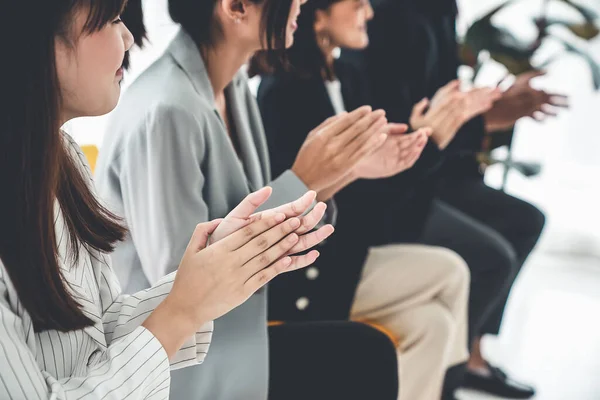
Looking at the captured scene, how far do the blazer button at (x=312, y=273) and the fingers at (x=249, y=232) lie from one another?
0.60 meters

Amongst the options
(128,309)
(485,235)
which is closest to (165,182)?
(128,309)

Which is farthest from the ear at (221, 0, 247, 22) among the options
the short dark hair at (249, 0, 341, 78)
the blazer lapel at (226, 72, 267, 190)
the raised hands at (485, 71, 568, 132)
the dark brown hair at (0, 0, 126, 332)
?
the raised hands at (485, 71, 568, 132)

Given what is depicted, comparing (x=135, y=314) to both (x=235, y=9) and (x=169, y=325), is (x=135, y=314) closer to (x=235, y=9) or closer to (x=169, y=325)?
(x=169, y=325)

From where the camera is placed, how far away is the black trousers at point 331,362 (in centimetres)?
112

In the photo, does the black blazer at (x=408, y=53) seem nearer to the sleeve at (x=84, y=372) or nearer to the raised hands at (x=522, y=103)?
the raised hands at (x=522, y=103)

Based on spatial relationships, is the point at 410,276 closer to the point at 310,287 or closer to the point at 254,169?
the point at 310,287

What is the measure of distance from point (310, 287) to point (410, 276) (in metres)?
0.27

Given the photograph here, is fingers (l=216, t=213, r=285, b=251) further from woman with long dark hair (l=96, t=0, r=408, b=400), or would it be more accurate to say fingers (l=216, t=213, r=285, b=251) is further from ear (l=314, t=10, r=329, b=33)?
ear (l=314, t=10, r=329, b=33)

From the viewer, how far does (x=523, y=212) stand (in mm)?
2062

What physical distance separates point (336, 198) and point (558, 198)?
1968 mm

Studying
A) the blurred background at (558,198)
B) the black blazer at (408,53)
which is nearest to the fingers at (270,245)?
the black blazer at (408,53)

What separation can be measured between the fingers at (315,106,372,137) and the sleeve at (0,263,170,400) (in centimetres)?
49

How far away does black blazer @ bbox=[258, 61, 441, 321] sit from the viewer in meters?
1.32

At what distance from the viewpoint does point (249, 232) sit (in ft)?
2.39
